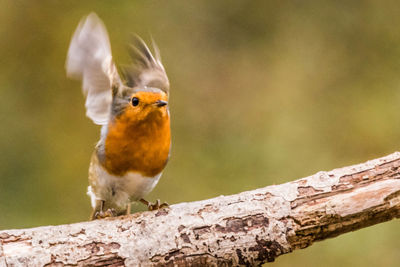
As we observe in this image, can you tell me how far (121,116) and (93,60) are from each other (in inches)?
15.6

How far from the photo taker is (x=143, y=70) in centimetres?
332

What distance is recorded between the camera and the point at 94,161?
10.3 feet

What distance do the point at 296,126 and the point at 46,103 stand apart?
243cm

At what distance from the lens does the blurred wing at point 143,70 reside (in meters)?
3.22

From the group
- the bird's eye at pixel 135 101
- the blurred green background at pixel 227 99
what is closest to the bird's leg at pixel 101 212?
the bird's eye at pixel 135 101

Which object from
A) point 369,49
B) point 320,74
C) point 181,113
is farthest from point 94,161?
point 369,49

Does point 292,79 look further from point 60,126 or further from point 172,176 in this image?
point 60,126

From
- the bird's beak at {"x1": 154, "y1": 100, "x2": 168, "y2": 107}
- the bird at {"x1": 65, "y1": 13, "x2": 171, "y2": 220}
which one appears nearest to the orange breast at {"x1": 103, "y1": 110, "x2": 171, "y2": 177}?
the bird at {"x1": 65, "y1": 13, "x2": 171, "y2": 220}

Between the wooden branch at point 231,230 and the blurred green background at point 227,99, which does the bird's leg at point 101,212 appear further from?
the blurred green background at point 227,99

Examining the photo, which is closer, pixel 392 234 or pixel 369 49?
pixel 392 234

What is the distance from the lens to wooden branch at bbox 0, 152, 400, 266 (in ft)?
8.30

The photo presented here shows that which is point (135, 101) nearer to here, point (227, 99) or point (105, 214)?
point (105, 214)

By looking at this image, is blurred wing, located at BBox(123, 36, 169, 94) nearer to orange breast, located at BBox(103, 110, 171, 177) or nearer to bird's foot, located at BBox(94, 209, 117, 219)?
orange breast, located at BBox(103, 110, 171, 177)

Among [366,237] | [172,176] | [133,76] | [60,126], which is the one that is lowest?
[366,237]
